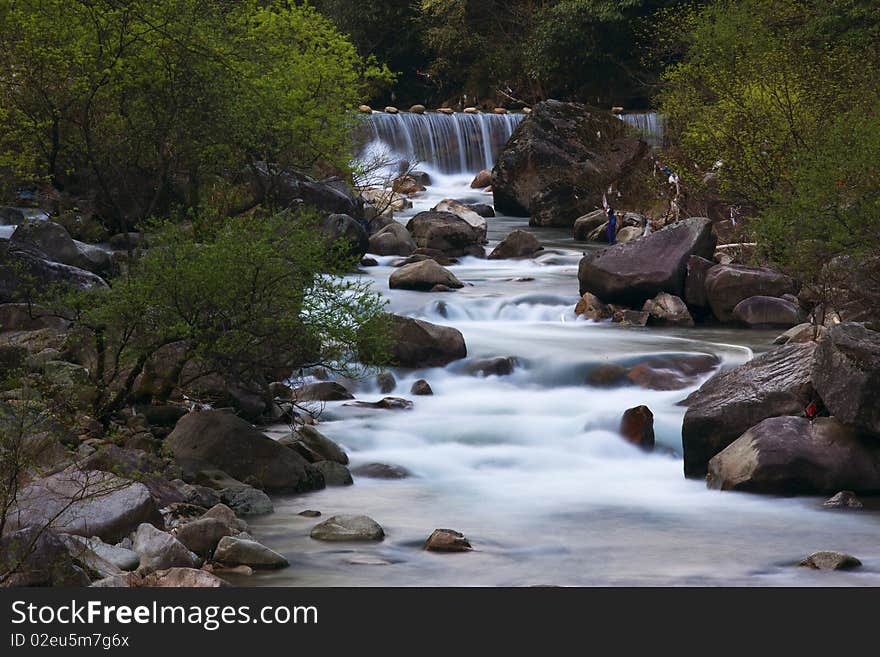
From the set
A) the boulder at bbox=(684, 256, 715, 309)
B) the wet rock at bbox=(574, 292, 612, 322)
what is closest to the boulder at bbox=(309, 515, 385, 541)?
the wet rock at bbox=(574, 292, 612, 322)

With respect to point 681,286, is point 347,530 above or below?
below

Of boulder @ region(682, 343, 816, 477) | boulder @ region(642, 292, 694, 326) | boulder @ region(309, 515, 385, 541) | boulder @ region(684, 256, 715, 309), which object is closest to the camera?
boulder @ region(309, 515, 385, 541)

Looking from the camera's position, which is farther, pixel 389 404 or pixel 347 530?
pixel 389 404

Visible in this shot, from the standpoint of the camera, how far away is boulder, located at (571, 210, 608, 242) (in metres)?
31.6

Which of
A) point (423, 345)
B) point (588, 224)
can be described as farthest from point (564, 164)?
point (423, 345)

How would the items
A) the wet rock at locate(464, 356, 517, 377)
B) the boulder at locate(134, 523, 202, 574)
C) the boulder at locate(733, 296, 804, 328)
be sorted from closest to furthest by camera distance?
the boulder at locate(134, 523, 202, 574) < the wet rock at locate(464, 356, 517, 377) < the boulder at locate(733, 296, 804, 328)

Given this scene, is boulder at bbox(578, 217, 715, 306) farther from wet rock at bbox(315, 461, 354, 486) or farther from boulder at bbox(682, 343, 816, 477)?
wet rock at bbox(315, 461, 354, 486)

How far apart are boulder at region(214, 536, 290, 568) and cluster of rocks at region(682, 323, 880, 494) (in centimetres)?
539

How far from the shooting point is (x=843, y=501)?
12375 millimetres

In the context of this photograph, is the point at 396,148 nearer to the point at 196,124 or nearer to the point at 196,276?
the point at 196,124

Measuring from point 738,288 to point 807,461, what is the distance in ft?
29.7

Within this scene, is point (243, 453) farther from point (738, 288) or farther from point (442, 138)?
point (442, 138)

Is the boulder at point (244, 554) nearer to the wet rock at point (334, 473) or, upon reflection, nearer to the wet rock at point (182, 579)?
the wet rock at point (182, 579)
